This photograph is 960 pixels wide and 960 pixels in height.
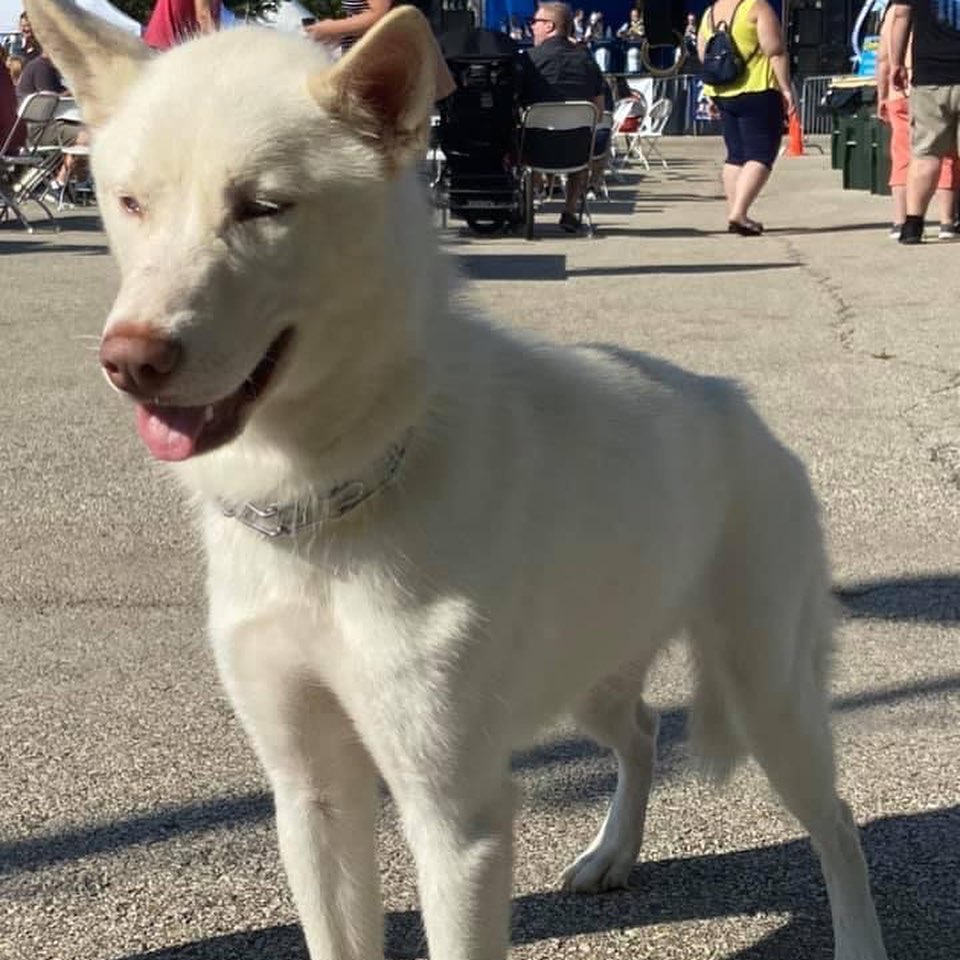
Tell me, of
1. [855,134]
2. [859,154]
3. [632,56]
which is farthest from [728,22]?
[632,56]

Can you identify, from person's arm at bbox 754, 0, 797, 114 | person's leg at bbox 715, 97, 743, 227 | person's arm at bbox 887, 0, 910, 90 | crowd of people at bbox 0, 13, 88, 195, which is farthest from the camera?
crowd of people at bbox 0, 13, 88, 195

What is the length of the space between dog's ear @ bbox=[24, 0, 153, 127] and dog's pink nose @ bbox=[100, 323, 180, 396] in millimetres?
524

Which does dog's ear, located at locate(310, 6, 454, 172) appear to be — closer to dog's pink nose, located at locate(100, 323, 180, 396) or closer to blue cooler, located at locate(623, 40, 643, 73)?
dog's pink nose, located at locate(100, 323, 180, 396)

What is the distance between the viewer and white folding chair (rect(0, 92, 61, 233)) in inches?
569

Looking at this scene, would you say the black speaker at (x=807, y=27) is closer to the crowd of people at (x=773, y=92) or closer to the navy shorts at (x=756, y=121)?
the crowd of people at (x=773, y=92)

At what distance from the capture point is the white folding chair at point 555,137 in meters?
13.2

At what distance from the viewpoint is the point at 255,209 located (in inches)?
79.5

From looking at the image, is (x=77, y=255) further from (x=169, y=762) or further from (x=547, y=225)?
(x=169, y=762)

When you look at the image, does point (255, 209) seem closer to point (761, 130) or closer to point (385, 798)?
point (385, 798)

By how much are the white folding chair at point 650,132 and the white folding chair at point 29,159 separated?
35.1ft

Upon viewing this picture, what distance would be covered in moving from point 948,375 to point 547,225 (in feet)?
27.3

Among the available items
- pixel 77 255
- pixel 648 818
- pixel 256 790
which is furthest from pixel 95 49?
pixel 77 255

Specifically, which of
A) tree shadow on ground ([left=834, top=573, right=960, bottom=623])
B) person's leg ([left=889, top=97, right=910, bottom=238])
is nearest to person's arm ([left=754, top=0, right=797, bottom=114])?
person's leg ([left=889, top=97, right=910, bottom=238])

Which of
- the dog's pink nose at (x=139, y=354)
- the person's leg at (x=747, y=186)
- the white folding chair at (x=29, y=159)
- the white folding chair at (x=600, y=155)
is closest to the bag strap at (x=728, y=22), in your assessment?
the person's leg at (x=747, y=186)
